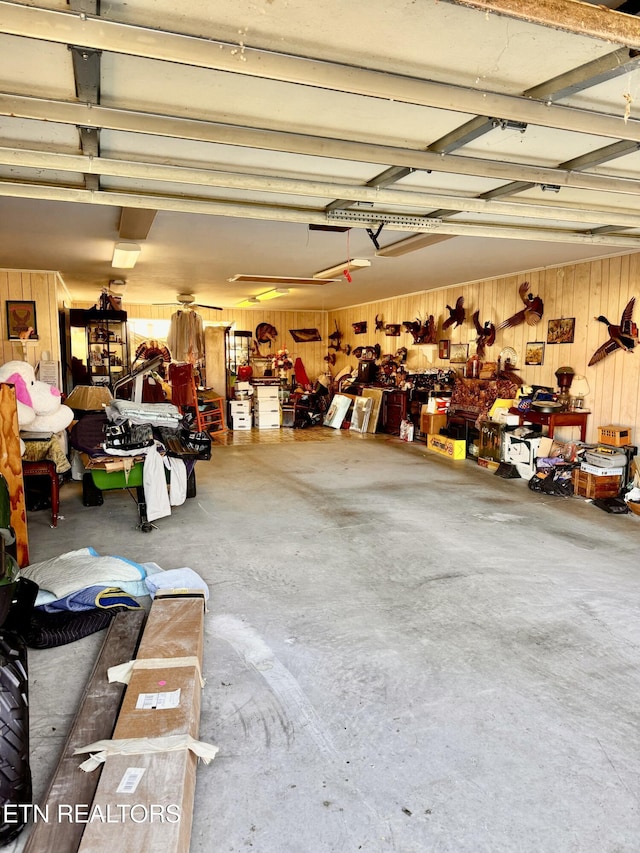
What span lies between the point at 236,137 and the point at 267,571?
2.73m

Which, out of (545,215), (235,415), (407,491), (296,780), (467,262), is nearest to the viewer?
(296,780)

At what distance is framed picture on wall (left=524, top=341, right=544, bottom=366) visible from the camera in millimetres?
7496

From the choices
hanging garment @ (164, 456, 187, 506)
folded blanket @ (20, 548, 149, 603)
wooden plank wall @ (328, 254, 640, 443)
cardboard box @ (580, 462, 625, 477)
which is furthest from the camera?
wooden plank wall @ (328, 254, 640, 443)

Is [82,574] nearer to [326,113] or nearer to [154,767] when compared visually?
[154,767]

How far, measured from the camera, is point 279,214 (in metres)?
3.84

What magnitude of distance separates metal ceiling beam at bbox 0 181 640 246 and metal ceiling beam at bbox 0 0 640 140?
1.81 metres

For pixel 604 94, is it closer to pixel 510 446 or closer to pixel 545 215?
pixel 545 215

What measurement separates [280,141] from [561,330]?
18.7 ft

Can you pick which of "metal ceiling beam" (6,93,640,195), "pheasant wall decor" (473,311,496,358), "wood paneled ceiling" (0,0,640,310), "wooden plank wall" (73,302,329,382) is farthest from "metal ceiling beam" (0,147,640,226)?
"wooden plank wall" (73,302,329,382)

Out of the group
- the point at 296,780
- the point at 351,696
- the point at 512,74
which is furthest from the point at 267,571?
the point at 512,74

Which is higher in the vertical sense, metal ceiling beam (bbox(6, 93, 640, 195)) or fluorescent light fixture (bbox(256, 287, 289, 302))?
fluorescent light fixture (bbox(256, 287, 289, 302))

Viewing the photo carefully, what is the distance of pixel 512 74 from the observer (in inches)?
78.7

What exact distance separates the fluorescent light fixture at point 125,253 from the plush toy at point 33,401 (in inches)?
71.0

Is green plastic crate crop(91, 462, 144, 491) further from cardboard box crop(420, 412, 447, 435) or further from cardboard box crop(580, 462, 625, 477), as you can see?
cardboard box crop(420, 412, 447, 435)
